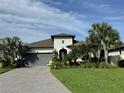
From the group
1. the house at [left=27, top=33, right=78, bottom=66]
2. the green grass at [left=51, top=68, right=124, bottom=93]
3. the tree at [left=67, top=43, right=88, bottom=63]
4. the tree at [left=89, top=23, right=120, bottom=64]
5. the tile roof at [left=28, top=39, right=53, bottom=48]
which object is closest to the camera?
the green grass at [left=51, top=68, right=124, bottom=93]

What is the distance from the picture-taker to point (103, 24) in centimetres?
4803

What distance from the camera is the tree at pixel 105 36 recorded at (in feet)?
155

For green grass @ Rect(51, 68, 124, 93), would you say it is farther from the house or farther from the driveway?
the house

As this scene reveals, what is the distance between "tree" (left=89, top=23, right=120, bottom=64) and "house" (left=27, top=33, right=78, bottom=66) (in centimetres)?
888

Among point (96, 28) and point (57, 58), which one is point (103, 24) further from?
point (57, 58)

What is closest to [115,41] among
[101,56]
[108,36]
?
[108,36]

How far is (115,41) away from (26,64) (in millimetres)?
17240

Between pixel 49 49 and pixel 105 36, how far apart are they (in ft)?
44.5

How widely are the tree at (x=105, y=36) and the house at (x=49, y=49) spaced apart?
8.88m

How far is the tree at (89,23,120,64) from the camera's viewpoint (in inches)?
1859

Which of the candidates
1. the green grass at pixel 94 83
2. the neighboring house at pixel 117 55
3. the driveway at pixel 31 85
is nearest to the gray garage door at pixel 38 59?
the neighboring house at pixel 117 55

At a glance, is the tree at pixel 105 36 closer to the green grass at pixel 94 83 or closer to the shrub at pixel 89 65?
the shrub at pixel 89 65

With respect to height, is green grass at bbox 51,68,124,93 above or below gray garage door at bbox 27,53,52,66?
below

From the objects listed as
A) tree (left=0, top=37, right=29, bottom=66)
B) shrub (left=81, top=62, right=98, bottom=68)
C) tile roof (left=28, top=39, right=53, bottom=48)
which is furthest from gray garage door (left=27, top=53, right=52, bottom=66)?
shrub (left=81, top=62, right=98, bottom=68)
